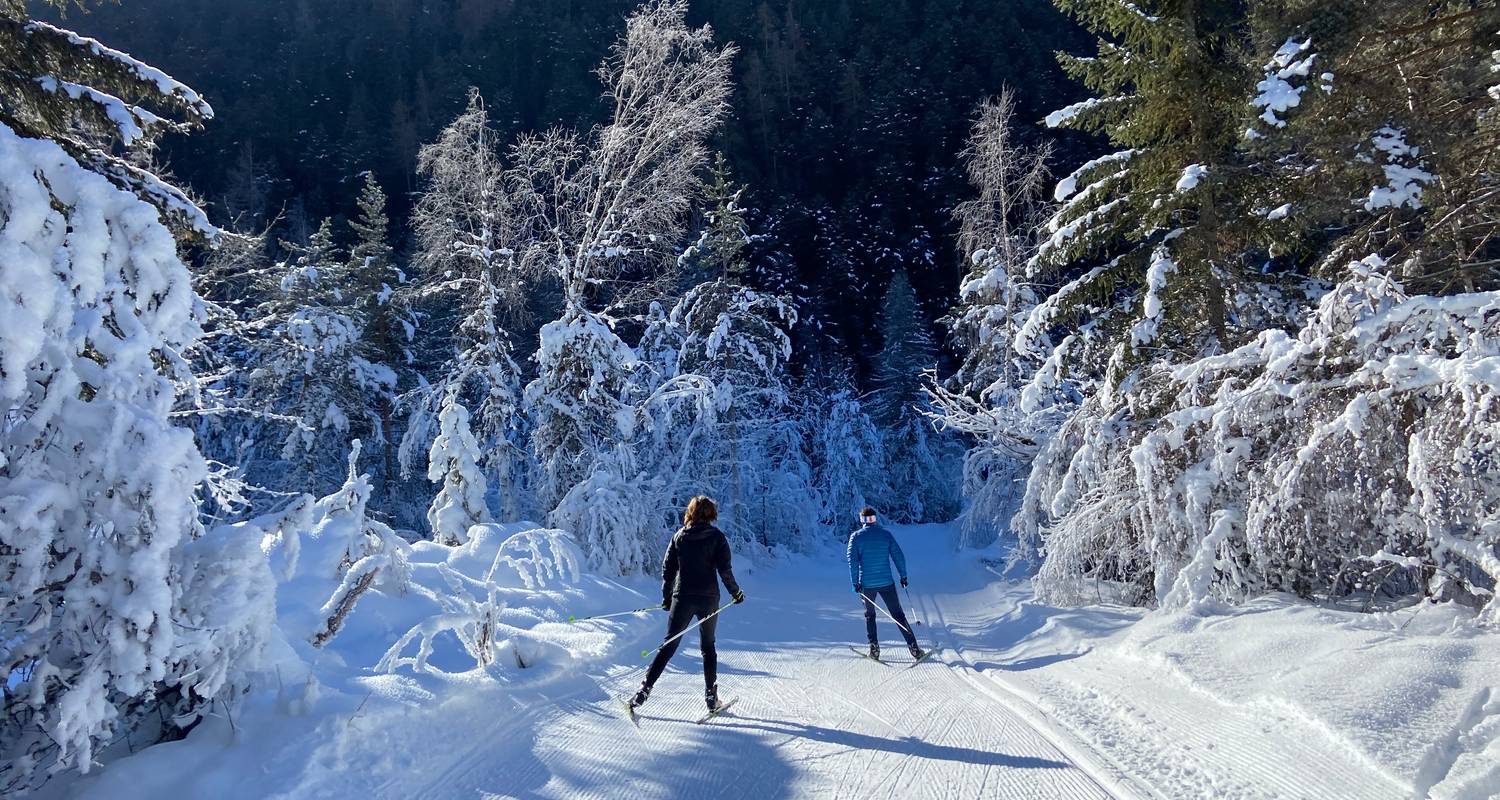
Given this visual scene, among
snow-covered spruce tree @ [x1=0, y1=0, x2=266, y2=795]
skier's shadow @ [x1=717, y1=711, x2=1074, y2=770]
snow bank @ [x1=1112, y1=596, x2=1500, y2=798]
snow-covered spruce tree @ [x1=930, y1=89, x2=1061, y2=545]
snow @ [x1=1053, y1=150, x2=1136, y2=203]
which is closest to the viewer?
snow-covered spruce tree @ [x1=0, y1=0, x2=266, y2=795]

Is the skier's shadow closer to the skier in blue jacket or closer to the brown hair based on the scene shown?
the brown hair

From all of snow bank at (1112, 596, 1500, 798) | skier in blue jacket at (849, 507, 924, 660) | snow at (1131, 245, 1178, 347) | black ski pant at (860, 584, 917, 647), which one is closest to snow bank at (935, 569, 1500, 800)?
snow bank at (1112, 596, 1500, 798)

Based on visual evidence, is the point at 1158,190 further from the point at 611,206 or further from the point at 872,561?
the point at 611,206

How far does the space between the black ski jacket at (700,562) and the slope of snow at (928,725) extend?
96cm

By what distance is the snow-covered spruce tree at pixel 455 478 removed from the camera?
14375 millimetres

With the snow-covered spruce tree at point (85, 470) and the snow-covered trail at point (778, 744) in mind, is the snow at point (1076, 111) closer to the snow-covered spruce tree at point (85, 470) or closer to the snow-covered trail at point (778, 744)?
the snow-covered trail at point (778, 744)

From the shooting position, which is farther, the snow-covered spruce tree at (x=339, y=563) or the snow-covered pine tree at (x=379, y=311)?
the snow-covered pine tree at (x=379, y=311)

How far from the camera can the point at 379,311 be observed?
1042 inches

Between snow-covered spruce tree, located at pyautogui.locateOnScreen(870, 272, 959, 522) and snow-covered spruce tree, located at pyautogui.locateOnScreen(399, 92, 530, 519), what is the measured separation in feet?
66.5

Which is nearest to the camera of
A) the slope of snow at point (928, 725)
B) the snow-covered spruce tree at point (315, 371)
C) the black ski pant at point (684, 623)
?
the slope of snow at point (928, 725)

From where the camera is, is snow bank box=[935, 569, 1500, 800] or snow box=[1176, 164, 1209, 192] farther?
snow box=[1176, 164, 1209, 192]

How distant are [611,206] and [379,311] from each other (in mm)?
14033

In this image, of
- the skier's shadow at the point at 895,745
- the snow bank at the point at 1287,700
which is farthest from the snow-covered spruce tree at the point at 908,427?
the skier's shadow at the point at 895,745

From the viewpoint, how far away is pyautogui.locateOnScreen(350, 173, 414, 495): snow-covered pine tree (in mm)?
25328
